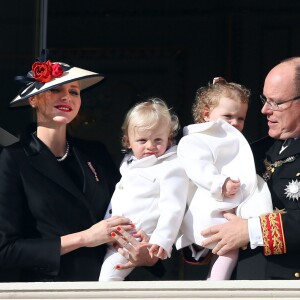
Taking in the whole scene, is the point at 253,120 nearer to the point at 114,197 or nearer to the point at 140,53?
the point at 140,53

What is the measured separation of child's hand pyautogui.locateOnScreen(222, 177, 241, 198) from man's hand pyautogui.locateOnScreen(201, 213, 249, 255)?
9 cm

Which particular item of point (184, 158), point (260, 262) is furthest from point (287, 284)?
point (184, 158)

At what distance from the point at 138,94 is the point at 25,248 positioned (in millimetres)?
2922

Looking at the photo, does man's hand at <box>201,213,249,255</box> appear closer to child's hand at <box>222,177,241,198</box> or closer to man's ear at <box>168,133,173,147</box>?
child's hand at <box>222,177,241,198</box>

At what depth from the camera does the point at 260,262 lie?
7.02 m

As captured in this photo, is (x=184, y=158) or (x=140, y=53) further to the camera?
(x=140, y=53)

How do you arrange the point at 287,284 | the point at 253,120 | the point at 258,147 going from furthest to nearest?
the point at 253,120 → the point at 258,147 → the point at 287,284

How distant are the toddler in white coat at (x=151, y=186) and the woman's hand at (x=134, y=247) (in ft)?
0.11

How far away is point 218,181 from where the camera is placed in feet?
23.0

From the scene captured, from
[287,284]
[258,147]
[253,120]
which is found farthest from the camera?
[253,120]

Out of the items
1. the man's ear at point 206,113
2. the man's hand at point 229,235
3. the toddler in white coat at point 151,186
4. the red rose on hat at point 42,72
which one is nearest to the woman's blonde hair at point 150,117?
the toddler in white coat at point 151,186

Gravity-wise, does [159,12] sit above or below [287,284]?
above

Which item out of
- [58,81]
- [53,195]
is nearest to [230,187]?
[53,195]

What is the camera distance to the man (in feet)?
22.8
